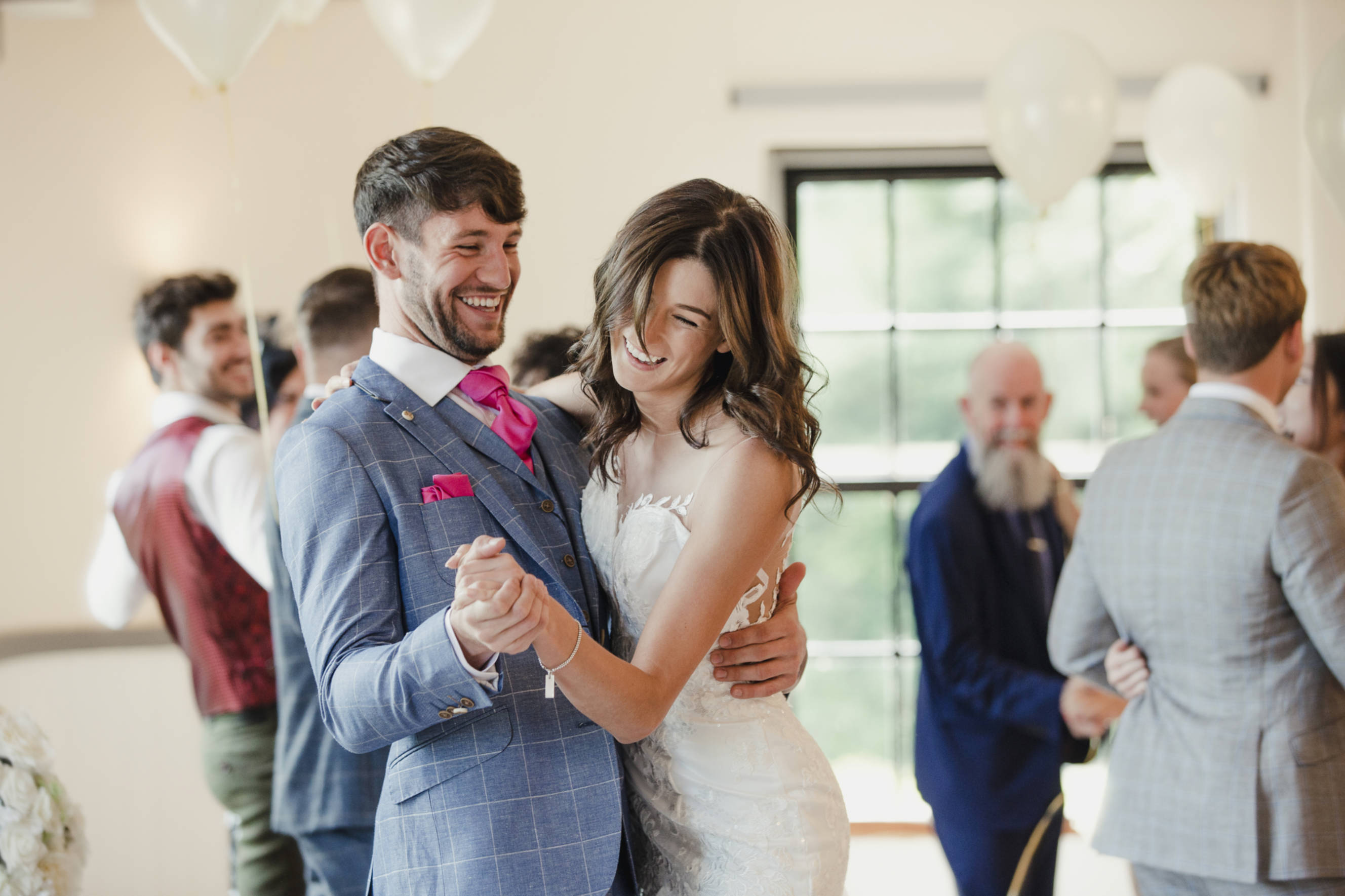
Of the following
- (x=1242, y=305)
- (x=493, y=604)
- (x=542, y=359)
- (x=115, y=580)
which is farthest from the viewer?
(x=115, y=580)

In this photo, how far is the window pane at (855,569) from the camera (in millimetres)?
4742

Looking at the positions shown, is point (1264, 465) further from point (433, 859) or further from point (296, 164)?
point (296, 164)

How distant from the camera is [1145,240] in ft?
15.5

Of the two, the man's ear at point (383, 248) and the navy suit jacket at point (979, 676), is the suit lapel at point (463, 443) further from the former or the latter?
the navy suit jacket at point (979, 676)

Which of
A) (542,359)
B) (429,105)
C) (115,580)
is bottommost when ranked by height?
(115,580)

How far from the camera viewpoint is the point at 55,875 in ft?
4.97

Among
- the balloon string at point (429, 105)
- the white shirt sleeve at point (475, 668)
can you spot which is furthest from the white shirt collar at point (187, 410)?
the white shirt sleeve at point (475, 668)

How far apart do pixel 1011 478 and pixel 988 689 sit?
1.92 feet

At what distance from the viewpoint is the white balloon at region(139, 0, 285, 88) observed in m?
2.77

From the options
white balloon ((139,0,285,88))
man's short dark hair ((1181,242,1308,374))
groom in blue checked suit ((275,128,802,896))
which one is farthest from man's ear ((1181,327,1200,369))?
white balloon ((139,0,285,88))

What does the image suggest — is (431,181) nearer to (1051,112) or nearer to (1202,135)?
(1051,112)

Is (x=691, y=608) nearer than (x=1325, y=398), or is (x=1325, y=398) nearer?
(x=691, y=608)

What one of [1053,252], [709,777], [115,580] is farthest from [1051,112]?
[115,580]

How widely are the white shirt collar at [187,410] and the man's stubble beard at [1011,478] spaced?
220 centimetres
